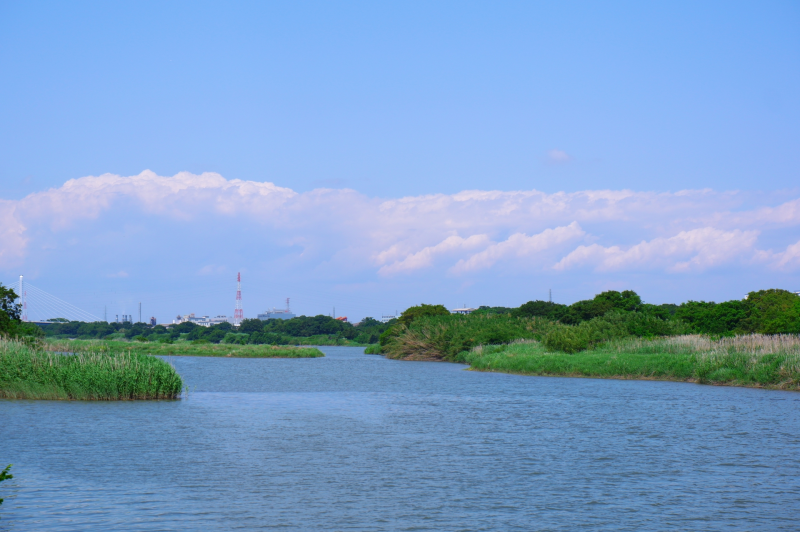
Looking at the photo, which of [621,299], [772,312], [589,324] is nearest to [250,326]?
[621,299]

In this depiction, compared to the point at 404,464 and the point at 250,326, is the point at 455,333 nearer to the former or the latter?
the point at 404,464

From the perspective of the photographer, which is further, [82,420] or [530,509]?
[82,420]

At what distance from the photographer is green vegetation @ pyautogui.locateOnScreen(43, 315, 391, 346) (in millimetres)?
154125

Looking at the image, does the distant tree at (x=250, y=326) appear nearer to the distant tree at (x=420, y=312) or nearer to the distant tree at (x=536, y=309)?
the distant tree at (x=420, y=312)

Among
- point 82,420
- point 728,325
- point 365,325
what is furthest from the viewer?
point 365,325

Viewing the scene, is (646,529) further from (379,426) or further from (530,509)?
(379,426)

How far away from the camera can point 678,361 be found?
46.5 metres

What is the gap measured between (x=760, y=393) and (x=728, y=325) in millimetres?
29197

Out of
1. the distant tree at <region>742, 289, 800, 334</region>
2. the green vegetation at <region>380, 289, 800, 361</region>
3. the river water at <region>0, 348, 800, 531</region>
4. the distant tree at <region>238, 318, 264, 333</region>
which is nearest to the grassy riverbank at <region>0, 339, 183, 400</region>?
the river water at <region>0, 348, 800, 531</region>

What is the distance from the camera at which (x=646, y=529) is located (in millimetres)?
13539

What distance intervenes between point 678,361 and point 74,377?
34.9 m

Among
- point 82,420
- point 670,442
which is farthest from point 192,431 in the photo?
point 670,442

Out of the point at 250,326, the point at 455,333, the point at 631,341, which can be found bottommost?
the point at 631,341

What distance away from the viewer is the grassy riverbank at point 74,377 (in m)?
31.0
